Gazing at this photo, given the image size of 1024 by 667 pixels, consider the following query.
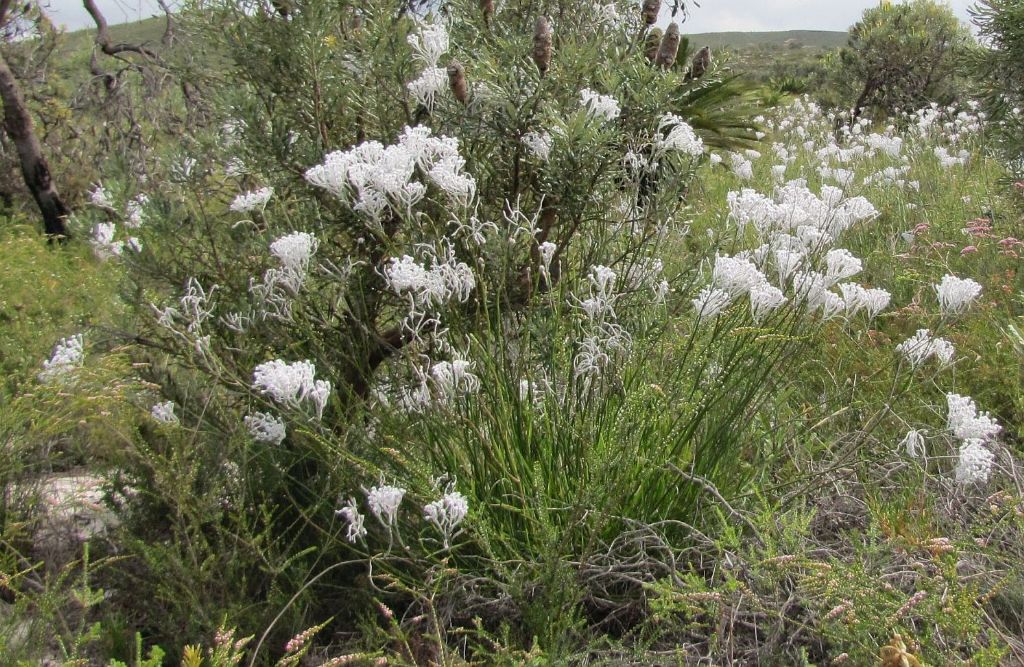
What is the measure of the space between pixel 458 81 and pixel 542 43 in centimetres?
25

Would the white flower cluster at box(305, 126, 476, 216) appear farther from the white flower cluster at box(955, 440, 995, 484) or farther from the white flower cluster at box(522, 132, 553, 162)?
the white flower cluster at box(955, 440, 995, 484)

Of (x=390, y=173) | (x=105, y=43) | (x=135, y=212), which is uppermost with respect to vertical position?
(x=390, y=173)

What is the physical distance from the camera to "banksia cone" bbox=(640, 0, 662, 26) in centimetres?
259

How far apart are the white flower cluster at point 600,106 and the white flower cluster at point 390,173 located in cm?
44

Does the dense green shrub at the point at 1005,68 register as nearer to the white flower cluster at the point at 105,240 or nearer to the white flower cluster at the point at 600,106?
the white flower cluster at the point at 600,106

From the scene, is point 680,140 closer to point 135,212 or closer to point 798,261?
point 798,261

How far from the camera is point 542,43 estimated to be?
2225 mm

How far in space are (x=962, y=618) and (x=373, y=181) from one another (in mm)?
1571

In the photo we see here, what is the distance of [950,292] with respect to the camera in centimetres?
221

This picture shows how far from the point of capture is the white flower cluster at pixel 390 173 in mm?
1915

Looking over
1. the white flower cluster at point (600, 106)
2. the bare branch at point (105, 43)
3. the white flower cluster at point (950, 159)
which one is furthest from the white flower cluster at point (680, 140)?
the bare branch at point (105, 43)

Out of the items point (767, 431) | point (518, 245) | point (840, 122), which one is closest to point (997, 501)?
point (767, 431)

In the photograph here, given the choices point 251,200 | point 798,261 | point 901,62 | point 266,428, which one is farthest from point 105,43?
point 901,62

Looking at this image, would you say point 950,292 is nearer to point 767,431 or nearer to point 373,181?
point 767,431
